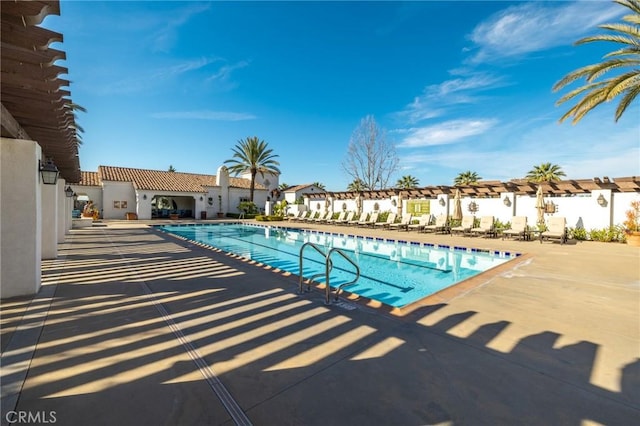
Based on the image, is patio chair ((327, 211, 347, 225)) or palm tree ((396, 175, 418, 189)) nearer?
patio chair ((327, 211, 347, 225))

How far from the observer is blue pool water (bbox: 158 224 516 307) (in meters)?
6.89

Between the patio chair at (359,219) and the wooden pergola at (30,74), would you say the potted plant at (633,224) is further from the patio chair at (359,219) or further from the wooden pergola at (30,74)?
the wooden pergola at (30,74)

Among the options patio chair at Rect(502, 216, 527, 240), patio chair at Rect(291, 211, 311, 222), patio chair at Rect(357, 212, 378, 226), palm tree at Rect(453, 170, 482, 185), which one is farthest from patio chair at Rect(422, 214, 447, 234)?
palm tree at Rect(453, 170, 482, 185)

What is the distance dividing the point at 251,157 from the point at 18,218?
25.8 meters

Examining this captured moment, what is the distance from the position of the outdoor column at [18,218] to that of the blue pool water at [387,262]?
5.67 metres

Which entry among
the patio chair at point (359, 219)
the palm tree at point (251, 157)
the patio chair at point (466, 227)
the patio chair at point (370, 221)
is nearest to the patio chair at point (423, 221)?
the patio chair at point (466, 227)

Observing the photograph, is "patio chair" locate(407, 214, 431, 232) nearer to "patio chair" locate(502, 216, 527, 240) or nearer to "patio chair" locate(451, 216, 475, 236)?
"patio chair" locate(451, 216, 475, 236)

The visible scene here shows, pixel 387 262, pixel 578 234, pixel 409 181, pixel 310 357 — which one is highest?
pixel 409 181

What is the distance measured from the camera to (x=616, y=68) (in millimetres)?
9406

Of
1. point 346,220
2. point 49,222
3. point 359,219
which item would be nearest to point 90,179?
point 49,222

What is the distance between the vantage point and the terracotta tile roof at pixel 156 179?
2612 centimetres

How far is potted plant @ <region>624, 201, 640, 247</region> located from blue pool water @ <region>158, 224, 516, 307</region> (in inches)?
268

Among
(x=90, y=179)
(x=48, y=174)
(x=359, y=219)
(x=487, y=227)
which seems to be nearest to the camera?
(x=48, y=174)

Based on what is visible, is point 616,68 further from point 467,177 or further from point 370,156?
point 467,177
